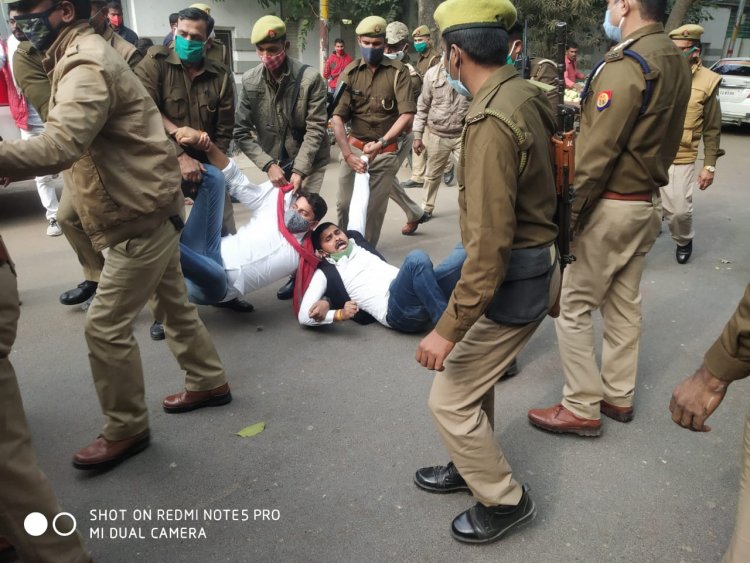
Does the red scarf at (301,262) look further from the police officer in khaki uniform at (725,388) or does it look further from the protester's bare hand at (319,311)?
the police officer in khaki uniform at (725,388)

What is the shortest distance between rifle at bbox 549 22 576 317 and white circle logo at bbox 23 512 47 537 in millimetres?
1860

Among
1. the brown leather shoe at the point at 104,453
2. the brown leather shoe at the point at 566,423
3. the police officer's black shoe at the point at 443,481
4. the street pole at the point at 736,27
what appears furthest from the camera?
the street pole at the point at 736,27

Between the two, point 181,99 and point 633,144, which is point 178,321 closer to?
point 181,99

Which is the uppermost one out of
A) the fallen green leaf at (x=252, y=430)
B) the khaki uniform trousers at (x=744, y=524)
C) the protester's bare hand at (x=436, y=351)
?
the protester's bare hand at (x=436, y=351)

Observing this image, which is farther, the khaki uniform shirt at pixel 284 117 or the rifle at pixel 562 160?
the khaki uniform shirt at pixel 284 117

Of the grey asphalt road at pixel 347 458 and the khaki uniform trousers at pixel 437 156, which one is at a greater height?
the khaki uniform trousers at pixel 437 156

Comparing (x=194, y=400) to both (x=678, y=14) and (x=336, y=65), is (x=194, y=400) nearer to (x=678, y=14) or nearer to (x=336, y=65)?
(x=336, y=65)

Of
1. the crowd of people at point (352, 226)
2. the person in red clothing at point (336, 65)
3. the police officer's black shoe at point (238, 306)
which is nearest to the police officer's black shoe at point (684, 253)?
the crowd of people at point (352, 226)

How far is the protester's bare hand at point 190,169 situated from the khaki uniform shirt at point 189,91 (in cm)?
23

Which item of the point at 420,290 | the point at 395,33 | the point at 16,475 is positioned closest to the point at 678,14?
the point at 395,33

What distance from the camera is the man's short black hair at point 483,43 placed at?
1951mm

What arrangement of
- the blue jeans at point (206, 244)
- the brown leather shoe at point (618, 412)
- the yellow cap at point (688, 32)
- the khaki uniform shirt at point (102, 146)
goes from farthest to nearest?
the yellow cap at point (688, 32) < the blue jeans at point (206, 244) < the brown leather shoe at point (618, 412) < the khaki uniform shirt at point (102, 146)

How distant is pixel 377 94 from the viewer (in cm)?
523

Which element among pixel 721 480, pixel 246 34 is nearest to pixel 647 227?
pixel 721 480
